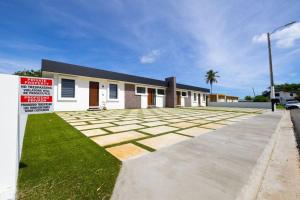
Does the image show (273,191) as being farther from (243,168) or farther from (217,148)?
(217,148)

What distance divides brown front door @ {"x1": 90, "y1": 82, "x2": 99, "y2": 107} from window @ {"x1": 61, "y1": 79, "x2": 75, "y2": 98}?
4.64ft

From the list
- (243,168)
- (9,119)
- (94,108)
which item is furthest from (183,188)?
(94,108)

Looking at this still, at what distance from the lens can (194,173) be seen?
181 cm

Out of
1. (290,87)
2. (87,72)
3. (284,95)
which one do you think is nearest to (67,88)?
(87,72)

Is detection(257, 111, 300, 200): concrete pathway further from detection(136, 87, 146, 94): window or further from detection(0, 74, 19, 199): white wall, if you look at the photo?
detection(136, 87, 146, 94): window

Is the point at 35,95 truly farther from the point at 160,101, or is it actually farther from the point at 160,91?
the point at 160,91


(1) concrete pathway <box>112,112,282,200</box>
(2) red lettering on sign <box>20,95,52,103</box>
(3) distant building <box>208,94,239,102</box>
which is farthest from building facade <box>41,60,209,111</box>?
(3) distant building <box>208,94,239,102</box>

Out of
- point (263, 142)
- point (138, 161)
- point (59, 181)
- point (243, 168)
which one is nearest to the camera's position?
point (59, 181)

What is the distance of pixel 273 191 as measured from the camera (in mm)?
1443

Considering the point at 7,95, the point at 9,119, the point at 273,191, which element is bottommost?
the point at 273,191

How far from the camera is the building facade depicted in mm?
9727

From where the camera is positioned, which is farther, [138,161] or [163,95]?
[163,95]

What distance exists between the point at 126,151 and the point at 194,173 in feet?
4.14

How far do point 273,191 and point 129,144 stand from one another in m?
2.27
